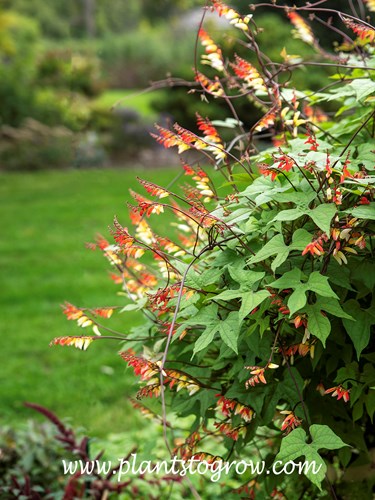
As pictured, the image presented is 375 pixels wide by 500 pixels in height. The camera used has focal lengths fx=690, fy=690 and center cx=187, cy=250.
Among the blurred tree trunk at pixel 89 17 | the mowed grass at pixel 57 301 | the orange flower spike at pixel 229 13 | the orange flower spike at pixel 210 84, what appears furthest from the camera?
the blurred tree trunk at pixel 89 17

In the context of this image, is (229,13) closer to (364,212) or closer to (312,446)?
(364,212)

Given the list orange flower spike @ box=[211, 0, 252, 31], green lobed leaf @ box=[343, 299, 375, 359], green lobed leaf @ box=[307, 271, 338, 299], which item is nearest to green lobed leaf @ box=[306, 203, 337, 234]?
green lobed leaf @ box=[307, 271, 338, 299]

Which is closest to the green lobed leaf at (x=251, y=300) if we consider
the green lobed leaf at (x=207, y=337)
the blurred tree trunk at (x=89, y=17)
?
the green lobed leaf at (x=207, y=337)

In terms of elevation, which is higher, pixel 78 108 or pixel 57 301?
pixel 78 108

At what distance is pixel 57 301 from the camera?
20.0ft

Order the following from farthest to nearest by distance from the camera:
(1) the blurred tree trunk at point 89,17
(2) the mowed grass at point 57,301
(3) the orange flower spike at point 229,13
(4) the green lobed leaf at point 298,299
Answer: (1) the blurred tree trunk at point 89,17
(2) the mowed grass at point 57,301
(3) the orange flower spike at point 229,13
(4) the green lobed leaf at point 298,299

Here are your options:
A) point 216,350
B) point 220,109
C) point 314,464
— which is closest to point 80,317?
point 216,350

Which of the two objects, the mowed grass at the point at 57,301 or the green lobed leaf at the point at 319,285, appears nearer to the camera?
the green lobed leaf at the point at 319,285

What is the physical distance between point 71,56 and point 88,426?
44.9 feet

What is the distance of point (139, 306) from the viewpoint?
1968 millimetres

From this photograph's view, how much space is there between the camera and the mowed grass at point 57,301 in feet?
14.3

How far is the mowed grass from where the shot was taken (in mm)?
4371

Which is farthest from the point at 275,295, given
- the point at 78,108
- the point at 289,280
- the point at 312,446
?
the point at 78,108

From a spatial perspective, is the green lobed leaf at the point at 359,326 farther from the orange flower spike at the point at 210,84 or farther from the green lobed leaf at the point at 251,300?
the orange flower spike at the point at 210,84
